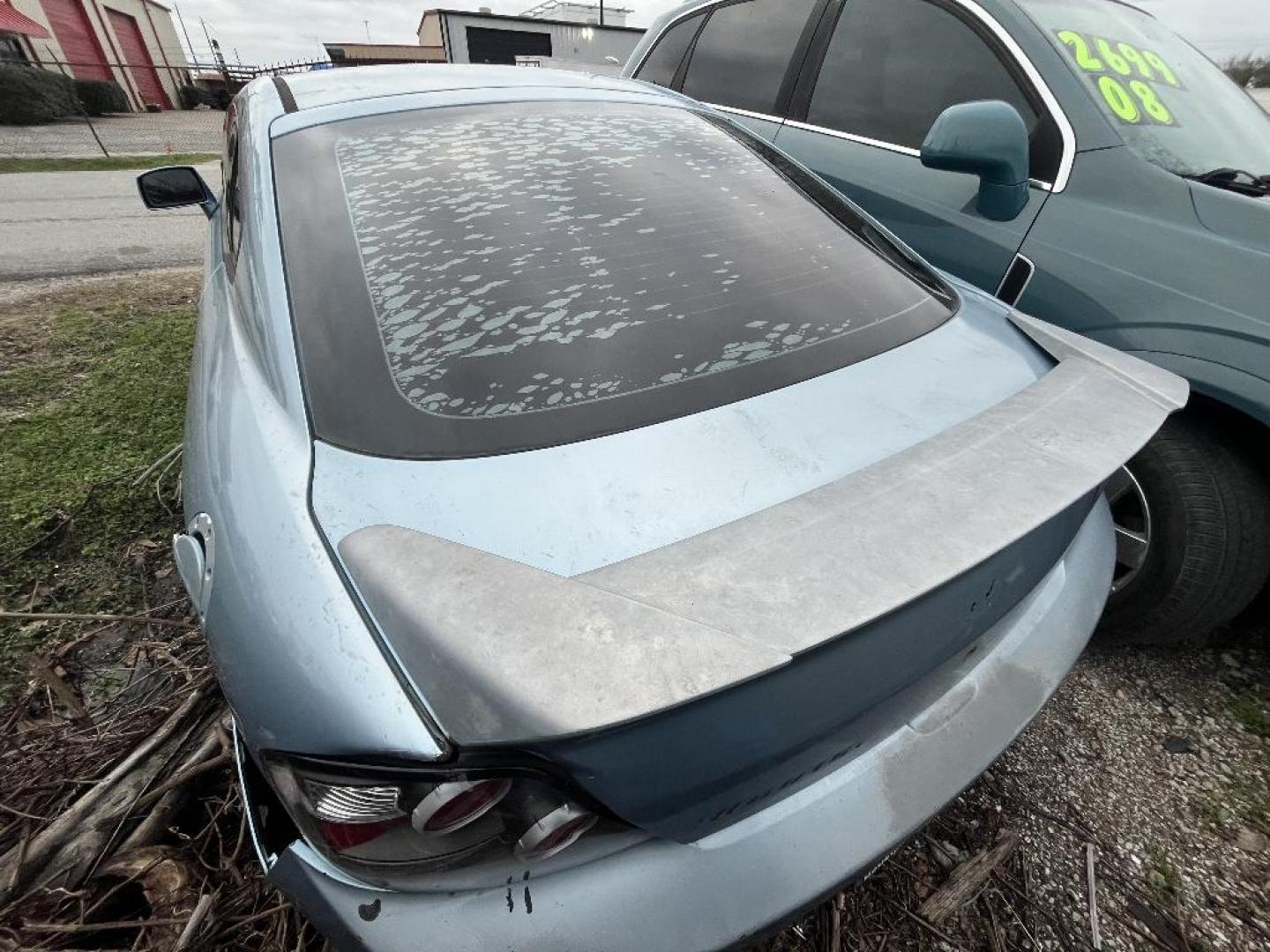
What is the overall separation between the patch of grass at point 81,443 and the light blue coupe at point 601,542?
1.12m

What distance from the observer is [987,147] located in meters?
1.81

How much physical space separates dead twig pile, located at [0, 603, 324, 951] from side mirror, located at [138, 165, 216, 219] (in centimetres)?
181

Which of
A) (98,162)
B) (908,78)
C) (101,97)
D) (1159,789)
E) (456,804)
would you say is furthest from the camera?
(101,97)

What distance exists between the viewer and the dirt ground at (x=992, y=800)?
131 centimetres

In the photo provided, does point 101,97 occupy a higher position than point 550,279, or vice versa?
point 550,279

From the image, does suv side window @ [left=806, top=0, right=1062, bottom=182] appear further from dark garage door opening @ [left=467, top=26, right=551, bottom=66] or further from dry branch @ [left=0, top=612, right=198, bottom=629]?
dark garage door opening @ [left=467, top=26, right=551, bottom=66]

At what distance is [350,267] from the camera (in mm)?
1223

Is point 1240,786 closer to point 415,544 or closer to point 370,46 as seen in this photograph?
point 415,544

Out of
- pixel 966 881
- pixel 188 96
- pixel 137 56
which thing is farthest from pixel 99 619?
A: pixel 137 56

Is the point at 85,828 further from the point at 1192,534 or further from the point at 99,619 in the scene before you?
the point at 1192,534

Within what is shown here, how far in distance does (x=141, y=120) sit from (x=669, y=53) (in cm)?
2617

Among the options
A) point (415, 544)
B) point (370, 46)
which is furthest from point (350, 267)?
point (370, 46)

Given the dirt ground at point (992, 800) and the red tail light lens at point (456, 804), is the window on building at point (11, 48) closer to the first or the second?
the dirt ground at point (992, 800)

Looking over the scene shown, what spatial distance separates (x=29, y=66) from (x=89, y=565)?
2464 cm
